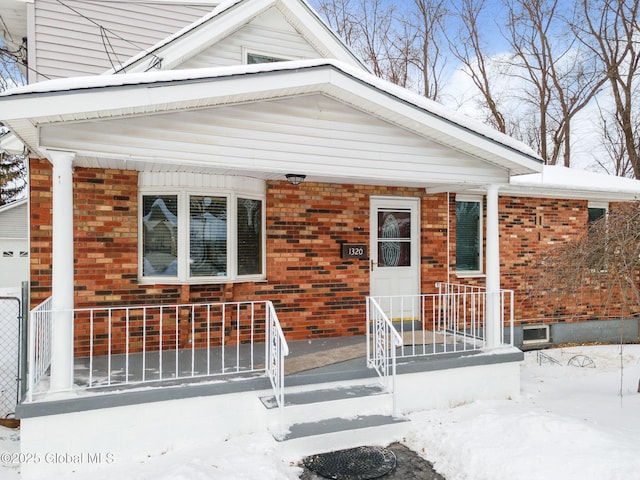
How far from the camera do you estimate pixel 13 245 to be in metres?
17.2

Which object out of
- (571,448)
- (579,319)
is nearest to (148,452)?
(571,448)

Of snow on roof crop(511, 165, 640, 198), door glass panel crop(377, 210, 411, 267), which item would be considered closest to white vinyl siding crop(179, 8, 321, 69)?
door glass panel crop(377, 210, 411, 267)

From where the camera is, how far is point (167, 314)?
6.43m

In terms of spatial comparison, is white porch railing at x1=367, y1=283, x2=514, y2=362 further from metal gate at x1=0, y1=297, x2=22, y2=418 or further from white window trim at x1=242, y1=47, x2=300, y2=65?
metal gate at x1=0, y1=297, x2=22, y2=418

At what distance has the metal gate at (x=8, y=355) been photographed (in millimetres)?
6195

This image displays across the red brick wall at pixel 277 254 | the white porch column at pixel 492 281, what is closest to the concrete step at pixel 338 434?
the white porch column at pixel 492 281

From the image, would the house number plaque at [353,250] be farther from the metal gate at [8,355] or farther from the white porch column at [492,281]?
the metal gate at [8,355]

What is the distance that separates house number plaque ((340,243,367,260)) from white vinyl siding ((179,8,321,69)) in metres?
3.19

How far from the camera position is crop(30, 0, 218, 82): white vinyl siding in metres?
6.83

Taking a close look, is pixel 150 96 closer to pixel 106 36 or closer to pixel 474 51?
pixel 106 36

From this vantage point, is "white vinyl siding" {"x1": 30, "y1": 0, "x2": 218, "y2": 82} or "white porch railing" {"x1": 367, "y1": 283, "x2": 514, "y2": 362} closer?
"white porch railing" {"x1": 367, "y1": 283, "x2": 514, "y2": 362}

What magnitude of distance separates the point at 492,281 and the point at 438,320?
1692mm

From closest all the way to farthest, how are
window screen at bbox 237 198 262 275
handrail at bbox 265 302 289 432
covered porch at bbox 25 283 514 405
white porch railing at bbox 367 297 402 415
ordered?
handrail at bbox 265 302 289 432
covered porch at bbox 25 283 514 405
white porch railing at bbox 367 297 402 415
window screen at bbox 237 198 262 275

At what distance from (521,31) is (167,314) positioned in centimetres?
1767
